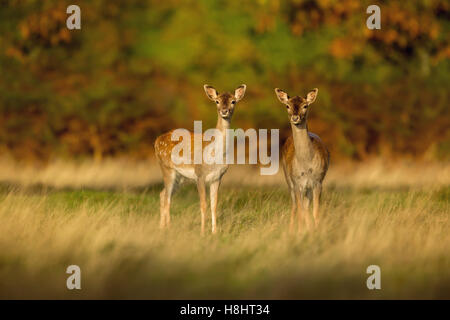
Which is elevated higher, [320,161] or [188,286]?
[320,161]

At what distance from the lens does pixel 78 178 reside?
13672mm

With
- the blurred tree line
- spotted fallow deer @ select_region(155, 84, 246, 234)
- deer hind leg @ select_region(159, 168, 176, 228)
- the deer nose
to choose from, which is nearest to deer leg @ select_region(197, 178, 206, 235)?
spotted fallow deer @ select_region(155, 84, 246, 234)

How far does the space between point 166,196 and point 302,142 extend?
7.28 ft

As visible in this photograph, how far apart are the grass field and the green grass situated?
1 cm

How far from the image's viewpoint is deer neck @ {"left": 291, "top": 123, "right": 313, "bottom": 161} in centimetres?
834

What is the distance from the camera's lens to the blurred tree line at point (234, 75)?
57.0 ft

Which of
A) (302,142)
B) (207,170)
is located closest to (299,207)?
(302,142)

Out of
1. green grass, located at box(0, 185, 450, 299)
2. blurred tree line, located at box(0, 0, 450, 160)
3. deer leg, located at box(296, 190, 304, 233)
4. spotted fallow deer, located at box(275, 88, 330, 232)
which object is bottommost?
green grass, located at box(0, 185, 450, 299)

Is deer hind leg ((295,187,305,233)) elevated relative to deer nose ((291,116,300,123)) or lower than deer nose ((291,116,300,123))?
lower

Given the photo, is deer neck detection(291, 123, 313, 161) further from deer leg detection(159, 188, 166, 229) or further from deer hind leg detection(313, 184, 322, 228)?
deer leg detection(159, 188, 166, 229)

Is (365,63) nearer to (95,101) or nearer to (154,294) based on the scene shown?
(95,101)

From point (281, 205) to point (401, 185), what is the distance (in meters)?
3.57

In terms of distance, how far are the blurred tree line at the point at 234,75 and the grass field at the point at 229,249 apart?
656 centimetres

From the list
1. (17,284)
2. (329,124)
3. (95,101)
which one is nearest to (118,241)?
(17,284)
